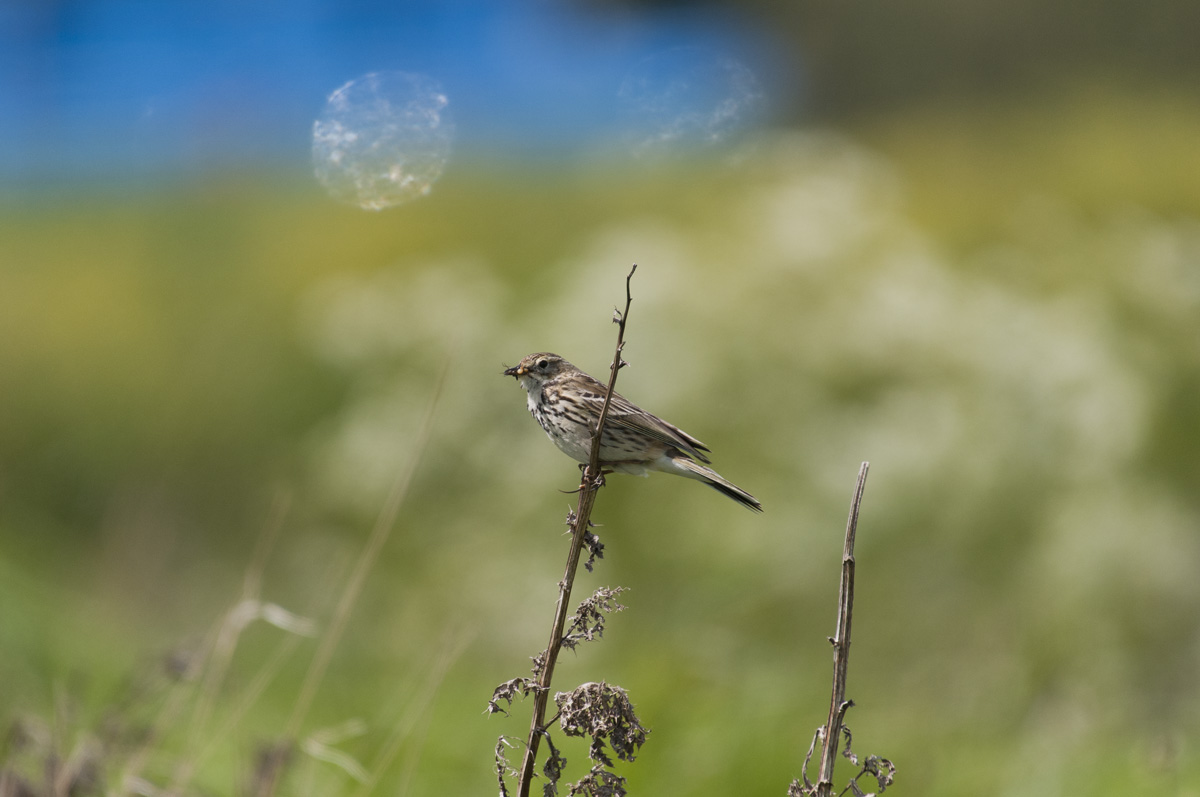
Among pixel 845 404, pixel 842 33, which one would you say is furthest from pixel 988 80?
pixel 845 404

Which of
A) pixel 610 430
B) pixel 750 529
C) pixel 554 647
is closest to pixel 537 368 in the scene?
pixel 610 430

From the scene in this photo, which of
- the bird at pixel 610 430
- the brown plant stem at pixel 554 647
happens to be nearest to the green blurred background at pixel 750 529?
the bird at pixel 610 430

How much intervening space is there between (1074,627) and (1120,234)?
96.9 inches

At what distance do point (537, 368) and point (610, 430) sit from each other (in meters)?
0.35

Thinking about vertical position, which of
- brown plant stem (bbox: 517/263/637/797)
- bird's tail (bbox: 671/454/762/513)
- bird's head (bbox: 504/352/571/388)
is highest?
bird's head (bbox: 504/352/571/388)

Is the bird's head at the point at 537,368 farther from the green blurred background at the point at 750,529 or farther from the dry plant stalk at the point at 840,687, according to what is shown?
the dry plant stalk at the point at 840,687

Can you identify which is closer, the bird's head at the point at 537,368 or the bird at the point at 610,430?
the bird at the point at 610,430

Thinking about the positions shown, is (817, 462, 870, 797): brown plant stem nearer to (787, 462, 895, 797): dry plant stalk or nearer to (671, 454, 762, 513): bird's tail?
(787, 462, 895, 797): dry plant stalk

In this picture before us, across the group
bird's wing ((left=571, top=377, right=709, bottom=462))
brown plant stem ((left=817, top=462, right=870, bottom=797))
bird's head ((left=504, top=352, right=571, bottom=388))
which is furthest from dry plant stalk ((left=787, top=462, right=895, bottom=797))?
bird's head ((left=504, top=352, right=571, bottom=388))

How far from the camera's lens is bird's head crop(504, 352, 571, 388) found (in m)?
2.75

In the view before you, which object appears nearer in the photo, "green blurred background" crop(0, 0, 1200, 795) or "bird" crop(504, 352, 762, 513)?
"bird" crop(504, 352, 762, 513)

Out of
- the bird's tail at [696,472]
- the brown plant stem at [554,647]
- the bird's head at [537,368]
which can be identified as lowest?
the brown plant stem at [554,647]

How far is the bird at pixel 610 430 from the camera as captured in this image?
2426 millimetres

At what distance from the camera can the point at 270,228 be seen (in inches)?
544
